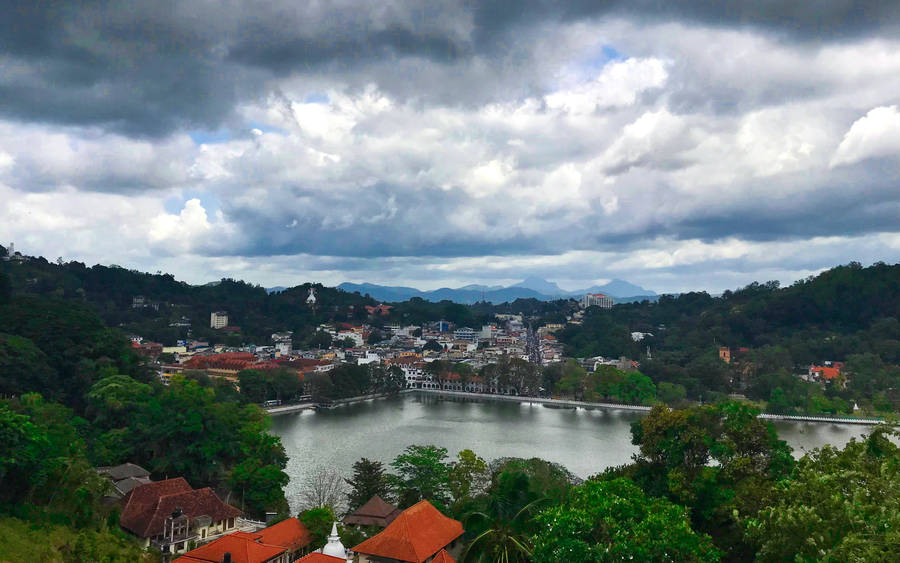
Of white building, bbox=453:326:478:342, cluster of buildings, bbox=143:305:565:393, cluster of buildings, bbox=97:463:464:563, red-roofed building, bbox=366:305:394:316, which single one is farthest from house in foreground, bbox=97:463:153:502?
red-roofed building, bbox=366:305:394:316

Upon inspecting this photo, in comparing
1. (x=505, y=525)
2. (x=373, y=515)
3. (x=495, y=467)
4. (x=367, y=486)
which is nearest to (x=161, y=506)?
(x=367, y=486)

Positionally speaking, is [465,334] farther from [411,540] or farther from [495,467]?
[411,540]

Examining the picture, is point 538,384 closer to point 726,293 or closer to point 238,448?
point 238,448

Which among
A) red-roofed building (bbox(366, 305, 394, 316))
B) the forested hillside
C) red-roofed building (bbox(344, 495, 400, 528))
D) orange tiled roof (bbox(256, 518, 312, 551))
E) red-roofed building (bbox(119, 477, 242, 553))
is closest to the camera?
orange tiled roof (bbox(256, 518, 312, 551))

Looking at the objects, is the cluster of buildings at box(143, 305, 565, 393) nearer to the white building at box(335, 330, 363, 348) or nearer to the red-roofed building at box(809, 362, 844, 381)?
the white building at box(335, 330, 363, 348)

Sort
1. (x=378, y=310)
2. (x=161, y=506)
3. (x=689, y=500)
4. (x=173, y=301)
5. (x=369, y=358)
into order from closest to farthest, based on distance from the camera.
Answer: (x=689, y=500), (x=161, y=506), (x=369, y=358), (x=173, y=301), (x=378, y=310)

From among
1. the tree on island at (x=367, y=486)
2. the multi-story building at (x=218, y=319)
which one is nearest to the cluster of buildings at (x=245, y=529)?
the tree on island at (x=367, y=486)

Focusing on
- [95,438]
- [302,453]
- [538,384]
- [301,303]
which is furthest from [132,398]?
[301,303]
